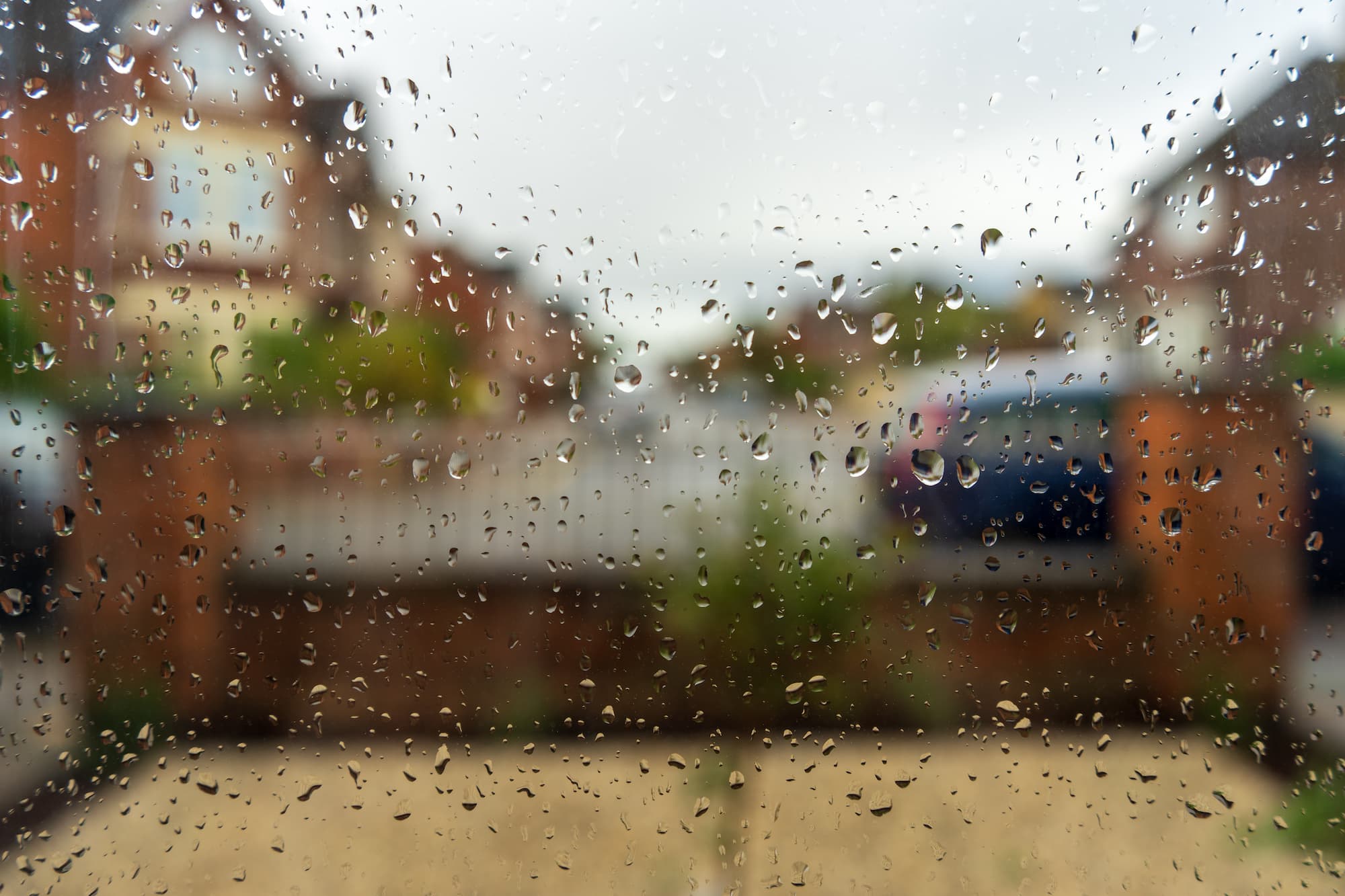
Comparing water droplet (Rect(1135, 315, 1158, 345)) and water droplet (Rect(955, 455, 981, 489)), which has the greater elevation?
water droplet (Rect(1135, 315, 1158, 345))

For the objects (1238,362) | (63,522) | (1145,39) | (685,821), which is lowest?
(685,821)

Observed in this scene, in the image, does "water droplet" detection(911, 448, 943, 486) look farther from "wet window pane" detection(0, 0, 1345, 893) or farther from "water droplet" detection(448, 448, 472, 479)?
"water droplet" detection(448, 448, 472, 479)

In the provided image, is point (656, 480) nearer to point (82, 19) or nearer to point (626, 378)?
point (626, 378)

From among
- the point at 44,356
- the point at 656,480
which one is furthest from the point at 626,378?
the point at 44,356

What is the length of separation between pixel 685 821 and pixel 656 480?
1.04 ft

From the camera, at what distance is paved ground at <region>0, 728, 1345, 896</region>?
2.18 ft

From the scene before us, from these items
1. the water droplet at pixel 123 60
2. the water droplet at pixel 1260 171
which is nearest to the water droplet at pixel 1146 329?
the water droplet at pixel 1260 171

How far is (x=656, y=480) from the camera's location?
2.15ft

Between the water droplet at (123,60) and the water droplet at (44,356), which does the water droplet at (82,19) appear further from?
the water droplet at (44,356)

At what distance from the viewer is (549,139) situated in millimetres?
646

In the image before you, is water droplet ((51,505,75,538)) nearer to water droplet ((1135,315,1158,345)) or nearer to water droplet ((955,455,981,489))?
water droplet ((955,455,981,489))

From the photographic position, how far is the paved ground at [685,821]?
665mm

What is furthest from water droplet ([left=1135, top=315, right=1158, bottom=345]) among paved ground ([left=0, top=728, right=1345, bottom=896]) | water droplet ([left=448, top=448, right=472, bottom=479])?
water droplet ([left=448, top=448, right=472, bottom=479])

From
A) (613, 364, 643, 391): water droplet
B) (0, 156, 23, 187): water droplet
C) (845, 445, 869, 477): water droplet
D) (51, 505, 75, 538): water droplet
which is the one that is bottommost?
(51, 505, 75, 538): water droplet
